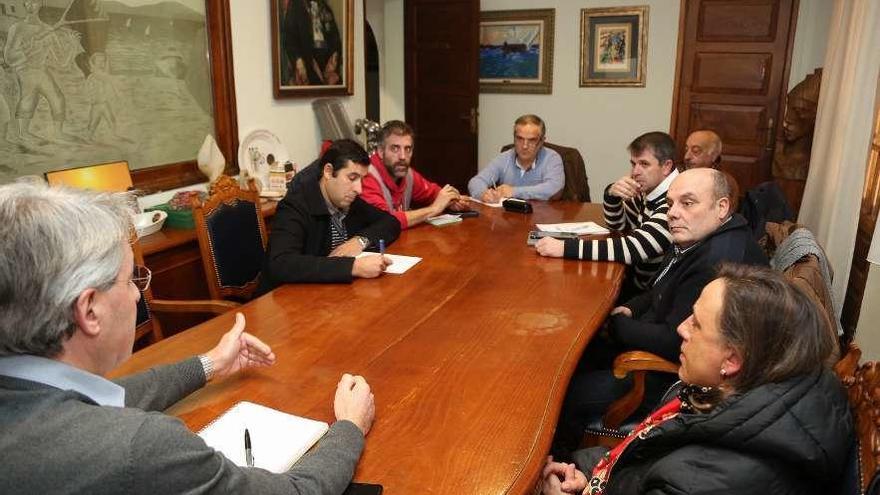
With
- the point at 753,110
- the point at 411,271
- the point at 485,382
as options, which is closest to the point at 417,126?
the point at 753,110

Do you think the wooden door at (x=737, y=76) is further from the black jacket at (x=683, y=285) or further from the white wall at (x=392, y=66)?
the black jacket at (x=683, y=285)

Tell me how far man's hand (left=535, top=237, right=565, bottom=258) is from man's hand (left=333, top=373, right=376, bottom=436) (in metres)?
1.33

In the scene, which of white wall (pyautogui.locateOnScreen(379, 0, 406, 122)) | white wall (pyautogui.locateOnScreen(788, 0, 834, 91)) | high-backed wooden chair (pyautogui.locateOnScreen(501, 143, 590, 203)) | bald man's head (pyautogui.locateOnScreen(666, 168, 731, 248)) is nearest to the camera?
bald man's head (pyautogui.locateOnScreen(666, 168, 731, 248))

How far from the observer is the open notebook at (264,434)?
114 centimetres

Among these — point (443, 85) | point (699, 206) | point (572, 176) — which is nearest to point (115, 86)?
Answer: point (699, 206)

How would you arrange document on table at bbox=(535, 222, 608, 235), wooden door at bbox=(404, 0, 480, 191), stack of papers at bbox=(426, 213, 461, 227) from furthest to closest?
wooden door at bbox=(404, 0, 480, 191) < stack of papers at bbox=(426, 213, 461, 227) < document on table at bbox=(535, 222, 608, 235)

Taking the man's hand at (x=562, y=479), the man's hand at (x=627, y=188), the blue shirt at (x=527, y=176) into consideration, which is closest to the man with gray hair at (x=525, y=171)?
the blue shirt at (x=527, y=176)

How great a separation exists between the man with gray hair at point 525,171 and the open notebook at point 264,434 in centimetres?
244

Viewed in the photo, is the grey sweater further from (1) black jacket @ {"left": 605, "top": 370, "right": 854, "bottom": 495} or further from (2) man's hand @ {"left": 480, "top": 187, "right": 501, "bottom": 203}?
(2) man's hand @ {"left": 480, "top": 187, "right": 501, "bottom": 203}

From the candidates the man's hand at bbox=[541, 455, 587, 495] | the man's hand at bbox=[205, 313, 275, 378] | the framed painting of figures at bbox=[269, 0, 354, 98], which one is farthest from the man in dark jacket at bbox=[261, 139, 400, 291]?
the framed painting of figures at bbox=[269, 0, 354, 98]

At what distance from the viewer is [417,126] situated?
237 inches

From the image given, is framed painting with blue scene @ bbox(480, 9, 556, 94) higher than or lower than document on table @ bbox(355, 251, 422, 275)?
higher

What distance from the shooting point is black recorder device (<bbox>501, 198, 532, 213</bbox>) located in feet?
10.9

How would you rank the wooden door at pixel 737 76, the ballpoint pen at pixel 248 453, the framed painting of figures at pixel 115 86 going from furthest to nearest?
the wooden door at pixel 737 76 → the framed painting of figures at pixel 115 86 → the ballpoint pen at pixel 248 453
